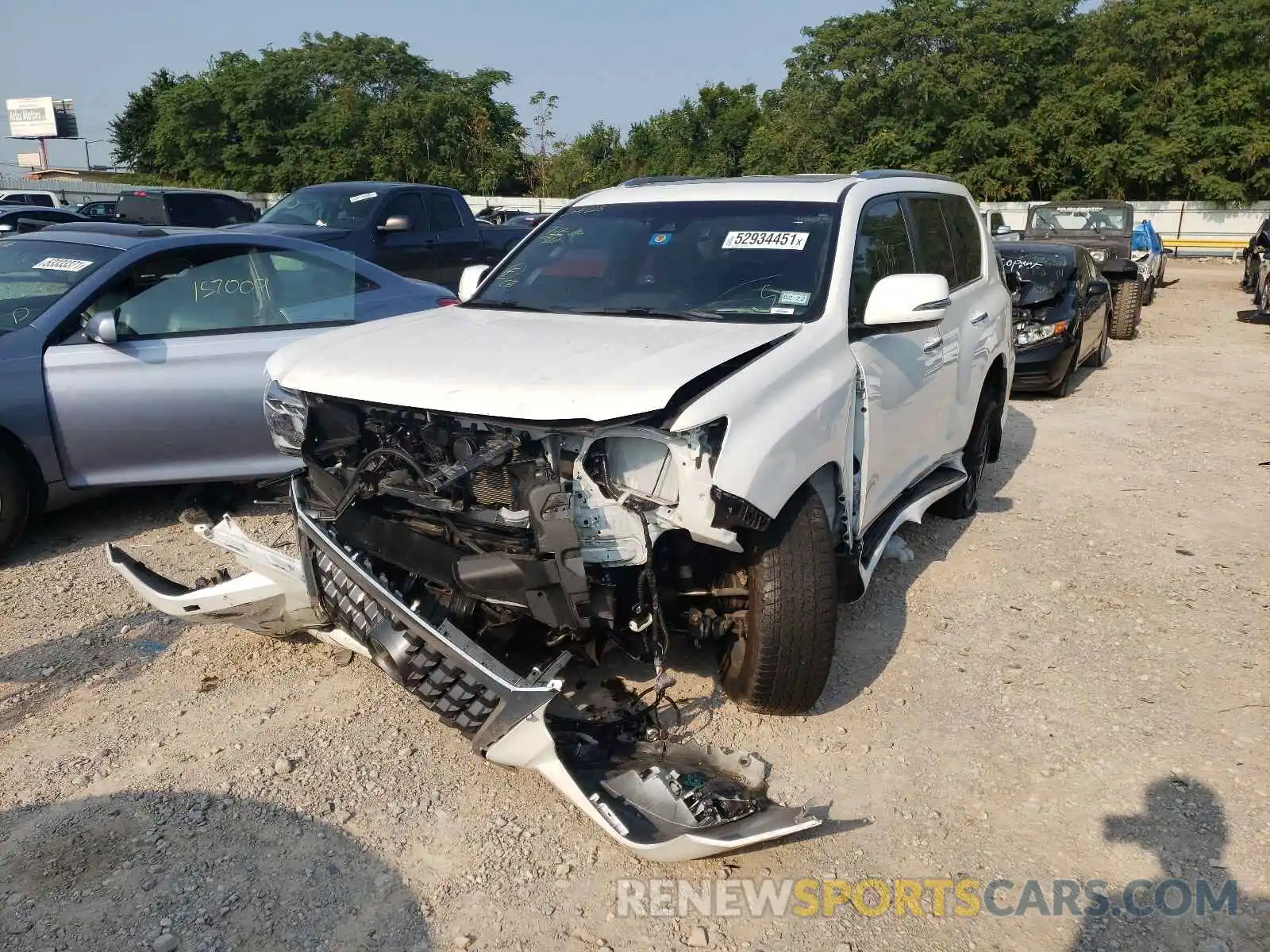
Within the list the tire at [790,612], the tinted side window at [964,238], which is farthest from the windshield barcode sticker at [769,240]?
the tinted side window at [964,238]

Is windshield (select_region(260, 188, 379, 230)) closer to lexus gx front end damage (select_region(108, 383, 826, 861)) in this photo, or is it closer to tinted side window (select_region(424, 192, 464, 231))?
tinted side window (select_region(424, 192, 464, 231))

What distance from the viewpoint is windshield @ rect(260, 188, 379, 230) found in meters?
10.3

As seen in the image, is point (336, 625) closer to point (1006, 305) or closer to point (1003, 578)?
point (1003, 578)

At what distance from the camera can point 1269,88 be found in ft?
107

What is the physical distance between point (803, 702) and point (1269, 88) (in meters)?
38.1

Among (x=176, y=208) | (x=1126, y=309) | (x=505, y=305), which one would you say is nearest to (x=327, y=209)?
(x=176, y=208)

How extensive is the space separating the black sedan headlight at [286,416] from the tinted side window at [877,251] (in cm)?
210

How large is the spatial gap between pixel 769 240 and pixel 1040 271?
22.3ft

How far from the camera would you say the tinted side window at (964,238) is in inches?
209

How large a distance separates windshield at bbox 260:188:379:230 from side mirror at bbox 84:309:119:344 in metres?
5.43

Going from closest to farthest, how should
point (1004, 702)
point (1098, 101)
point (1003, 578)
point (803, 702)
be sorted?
point (803, 702), point (1004, 702), point (1003, 578), point (1098, 101)

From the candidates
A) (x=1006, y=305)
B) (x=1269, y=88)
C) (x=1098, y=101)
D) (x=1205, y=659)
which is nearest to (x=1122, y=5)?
(x=1098, y=101)

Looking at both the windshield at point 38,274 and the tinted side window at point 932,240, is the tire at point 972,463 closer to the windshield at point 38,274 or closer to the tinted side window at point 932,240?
the tinted side window at point 932,240

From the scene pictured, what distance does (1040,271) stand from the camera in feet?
32.2
